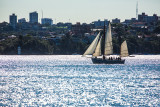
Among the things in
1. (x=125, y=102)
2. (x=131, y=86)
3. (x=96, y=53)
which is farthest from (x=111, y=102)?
(x=96, y=53)

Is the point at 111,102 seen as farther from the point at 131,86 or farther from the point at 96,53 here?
the point at 96,53

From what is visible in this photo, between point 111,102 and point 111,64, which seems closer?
point 111,102

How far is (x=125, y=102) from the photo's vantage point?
46.8m

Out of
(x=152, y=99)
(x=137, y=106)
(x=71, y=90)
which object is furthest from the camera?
(x=71, y=90)

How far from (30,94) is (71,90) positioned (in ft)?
19.6

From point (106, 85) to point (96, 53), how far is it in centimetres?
5281

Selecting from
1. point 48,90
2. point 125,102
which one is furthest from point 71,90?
point 125,102

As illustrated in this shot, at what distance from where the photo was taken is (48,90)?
5603 cm

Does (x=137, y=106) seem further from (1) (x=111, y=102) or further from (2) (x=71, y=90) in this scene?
(2) (x=71, y=90)

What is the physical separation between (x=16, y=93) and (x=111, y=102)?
12.3 metres

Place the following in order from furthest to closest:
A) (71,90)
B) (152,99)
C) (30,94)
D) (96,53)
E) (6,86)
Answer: (96,53), (6,86), (71,90), (30,94), (152,99)

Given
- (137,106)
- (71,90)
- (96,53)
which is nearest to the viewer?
(137,106)

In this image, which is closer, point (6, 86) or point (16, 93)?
point (16, 93)

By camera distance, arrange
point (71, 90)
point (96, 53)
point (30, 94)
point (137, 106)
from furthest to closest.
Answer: point (96, 53) < point (71, 90) < point (30, 94) < point (137, 106)
